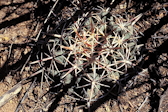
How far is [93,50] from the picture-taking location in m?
1.38

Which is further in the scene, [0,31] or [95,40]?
[0,31]

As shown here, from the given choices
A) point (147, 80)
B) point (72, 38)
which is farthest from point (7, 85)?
point (147, 80)

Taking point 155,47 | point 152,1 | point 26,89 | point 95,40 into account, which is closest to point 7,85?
point 26,89

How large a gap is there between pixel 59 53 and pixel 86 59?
0.23 meters

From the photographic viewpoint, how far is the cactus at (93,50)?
4.56 feet

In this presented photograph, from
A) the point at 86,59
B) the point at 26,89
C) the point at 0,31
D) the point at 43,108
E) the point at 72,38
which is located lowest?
the point at 43,108

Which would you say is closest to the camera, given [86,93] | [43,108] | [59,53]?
[59,53]

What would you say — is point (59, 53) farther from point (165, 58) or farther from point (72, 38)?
point (165, 58)

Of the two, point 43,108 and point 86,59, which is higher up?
point 86,59

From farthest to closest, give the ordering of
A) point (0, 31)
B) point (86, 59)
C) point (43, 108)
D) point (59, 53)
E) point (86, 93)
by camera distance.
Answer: point (0, 31) < point (43, 108) < point (86, 93) < point (59, 53) < point (86, 59)

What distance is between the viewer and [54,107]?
1.88 m

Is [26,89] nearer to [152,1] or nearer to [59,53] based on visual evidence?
[59,53]

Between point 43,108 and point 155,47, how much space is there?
1.20m

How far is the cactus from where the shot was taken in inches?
54.7
